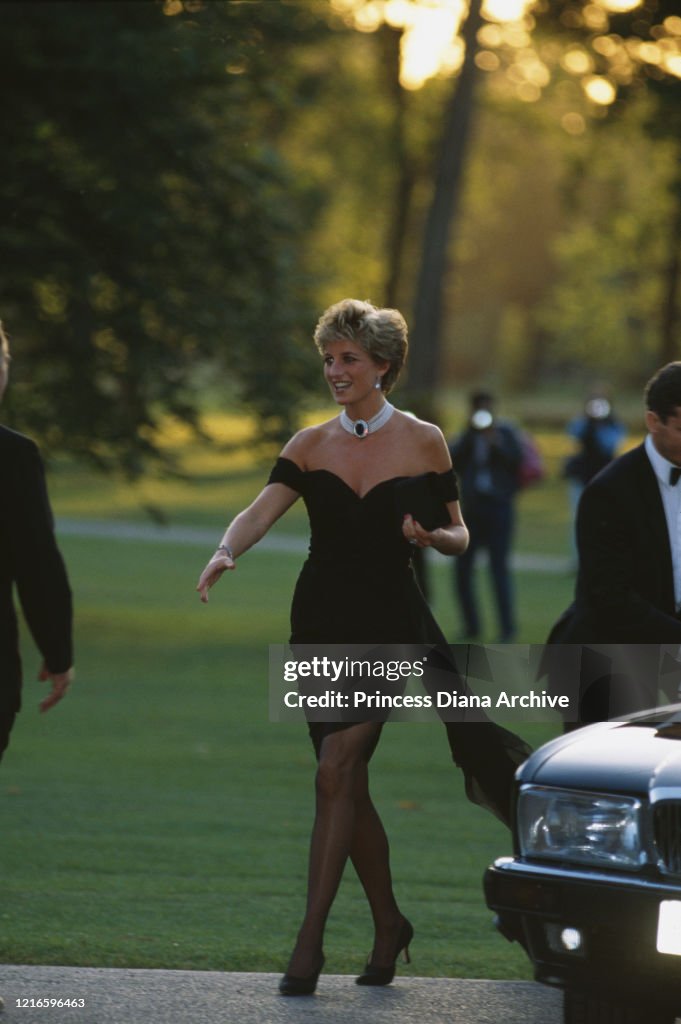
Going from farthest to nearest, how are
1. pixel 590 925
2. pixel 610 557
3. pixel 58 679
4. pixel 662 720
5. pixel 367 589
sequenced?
pixel 610 557
pixel 367 589
pixel 58 679
pixel 662 720
pixel 590 925

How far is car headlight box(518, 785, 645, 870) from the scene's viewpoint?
4.59 m

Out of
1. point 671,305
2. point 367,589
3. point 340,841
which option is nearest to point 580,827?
point 340,841

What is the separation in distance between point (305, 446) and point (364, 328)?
421 millimetres

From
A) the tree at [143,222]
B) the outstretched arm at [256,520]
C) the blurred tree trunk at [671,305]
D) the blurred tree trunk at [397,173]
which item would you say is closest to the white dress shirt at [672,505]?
the outstretched arm at [256,520]

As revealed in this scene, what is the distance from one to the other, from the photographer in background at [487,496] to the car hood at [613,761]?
38.5 ft

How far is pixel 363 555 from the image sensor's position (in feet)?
19.7

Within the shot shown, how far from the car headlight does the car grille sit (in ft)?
0.14

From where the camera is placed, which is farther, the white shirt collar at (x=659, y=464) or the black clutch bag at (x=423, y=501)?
the white shirt collar at (x=659, y=464)

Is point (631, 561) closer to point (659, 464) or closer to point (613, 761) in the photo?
point (659, 464)

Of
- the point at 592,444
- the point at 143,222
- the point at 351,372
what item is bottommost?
the point at 351,372

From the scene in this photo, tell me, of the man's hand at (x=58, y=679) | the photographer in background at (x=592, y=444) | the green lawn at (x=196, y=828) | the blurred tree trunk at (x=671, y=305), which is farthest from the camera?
the blurred tree trunk at (x=671, y=305)

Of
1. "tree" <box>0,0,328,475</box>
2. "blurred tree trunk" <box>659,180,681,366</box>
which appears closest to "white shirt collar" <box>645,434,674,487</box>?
"tree" <box>0,0,328,475</box>

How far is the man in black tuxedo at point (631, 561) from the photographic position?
20.3ft

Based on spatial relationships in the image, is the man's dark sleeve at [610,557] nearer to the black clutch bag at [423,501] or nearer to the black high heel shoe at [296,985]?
the black clutch bag at [423,501]
